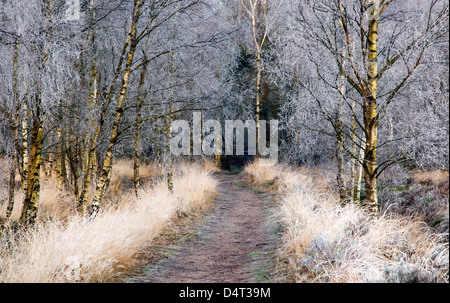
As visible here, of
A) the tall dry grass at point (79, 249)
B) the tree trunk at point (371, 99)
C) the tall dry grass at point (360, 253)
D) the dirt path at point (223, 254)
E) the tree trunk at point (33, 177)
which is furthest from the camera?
the tree trunk at point (33, 177)

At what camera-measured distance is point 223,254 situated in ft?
21.0

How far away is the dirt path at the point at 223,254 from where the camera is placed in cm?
503

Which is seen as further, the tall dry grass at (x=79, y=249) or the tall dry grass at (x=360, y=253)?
the tall dry grass at (x=79, y=249)

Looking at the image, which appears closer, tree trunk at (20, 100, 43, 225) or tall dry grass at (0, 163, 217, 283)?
tall dry grass at (0, 163, 217, 283)

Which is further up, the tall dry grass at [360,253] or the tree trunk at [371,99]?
the tree trunk at [371,99]

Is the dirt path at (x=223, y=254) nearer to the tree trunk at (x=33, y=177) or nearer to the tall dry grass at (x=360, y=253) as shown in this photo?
the tall dry grass at (x=360, y=253)

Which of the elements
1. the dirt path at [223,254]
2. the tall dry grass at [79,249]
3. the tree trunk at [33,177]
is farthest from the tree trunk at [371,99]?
the tree trunk at [33,177]

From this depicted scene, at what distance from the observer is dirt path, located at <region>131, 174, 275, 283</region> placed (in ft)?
16.5

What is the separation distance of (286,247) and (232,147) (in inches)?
848

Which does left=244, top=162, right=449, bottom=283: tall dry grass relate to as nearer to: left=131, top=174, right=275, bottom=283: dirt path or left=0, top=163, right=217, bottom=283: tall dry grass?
left=131, top=174, right=275, bottom=283: dirt path

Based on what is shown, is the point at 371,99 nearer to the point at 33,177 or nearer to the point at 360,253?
the point at 360,253

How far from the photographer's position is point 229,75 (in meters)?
23.8

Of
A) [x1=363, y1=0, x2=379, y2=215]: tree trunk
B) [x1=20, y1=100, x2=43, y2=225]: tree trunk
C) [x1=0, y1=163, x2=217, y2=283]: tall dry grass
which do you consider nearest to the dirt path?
[x1=0, y1=163, x2=217, y2=283]: tall dry grass

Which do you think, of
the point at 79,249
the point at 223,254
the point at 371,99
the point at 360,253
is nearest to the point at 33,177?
the point at 79,249
